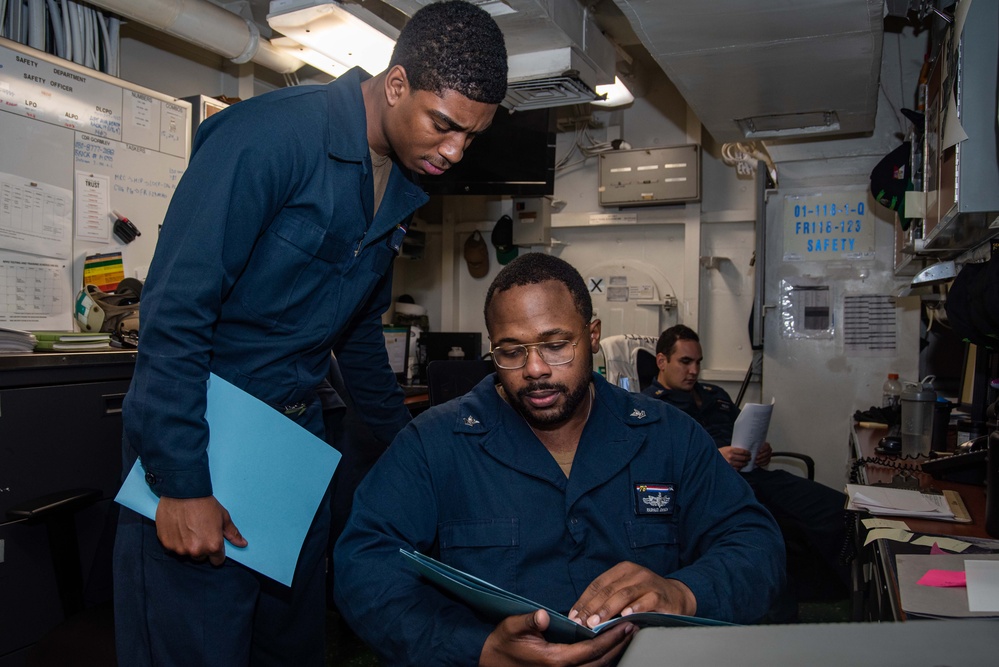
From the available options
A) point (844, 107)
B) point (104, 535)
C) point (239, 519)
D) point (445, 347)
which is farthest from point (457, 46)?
point (445, 347)

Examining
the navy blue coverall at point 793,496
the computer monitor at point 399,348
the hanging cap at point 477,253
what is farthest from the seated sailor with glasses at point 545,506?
the hanging cap at point 477,253

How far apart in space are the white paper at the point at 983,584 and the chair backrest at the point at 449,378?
1.67 metres

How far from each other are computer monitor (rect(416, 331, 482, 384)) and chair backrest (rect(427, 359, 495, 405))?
238 cm

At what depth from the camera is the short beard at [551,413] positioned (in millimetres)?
1410

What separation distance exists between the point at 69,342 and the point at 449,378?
4.20ft

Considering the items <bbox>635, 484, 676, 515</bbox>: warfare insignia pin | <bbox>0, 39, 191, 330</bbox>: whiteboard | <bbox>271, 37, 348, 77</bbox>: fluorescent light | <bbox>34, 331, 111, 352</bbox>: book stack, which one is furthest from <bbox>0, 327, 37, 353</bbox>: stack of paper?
<bbox>635, 484, 676, 515</bbox>: warfare insignia pin

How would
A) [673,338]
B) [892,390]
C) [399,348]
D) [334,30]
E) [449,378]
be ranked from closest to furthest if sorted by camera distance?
1. [449,378]
2. [334,30]
3. [673,338]
4. [892,390]
5. [399,348]

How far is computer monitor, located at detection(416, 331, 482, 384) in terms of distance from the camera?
512 cm

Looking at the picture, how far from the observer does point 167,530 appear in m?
1.11

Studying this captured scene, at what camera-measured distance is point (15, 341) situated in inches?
89.4

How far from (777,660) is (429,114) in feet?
3.29

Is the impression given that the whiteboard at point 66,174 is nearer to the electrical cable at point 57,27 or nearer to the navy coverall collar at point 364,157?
the electrical cable at point 57,27

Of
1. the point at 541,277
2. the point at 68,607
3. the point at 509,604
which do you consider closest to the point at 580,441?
the point at 541,277

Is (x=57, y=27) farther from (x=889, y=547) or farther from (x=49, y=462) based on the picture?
Answer: (x=889, y=547)
